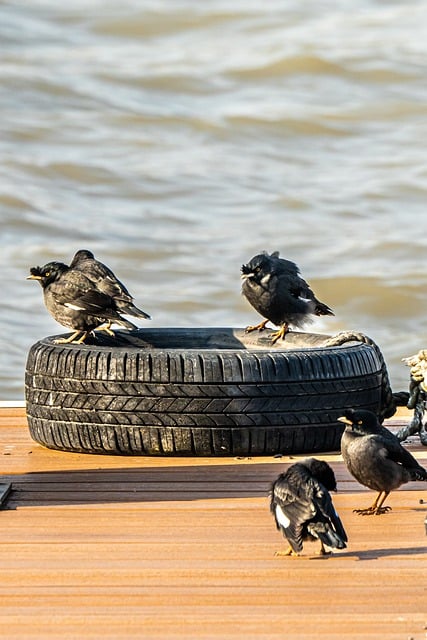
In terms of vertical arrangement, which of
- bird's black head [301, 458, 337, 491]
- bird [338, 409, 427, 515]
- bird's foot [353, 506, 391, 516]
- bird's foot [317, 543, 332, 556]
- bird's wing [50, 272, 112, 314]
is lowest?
bird's foot [353, 506, 391, 516]

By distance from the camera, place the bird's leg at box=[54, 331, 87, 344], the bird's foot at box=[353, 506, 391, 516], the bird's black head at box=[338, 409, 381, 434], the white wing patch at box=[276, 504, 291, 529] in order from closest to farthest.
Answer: the white wing patch at box=[276, 504, 291, 529]
the bird's foot at box=[353, 506, 391, 516]
the bird's black head at box=[338, 409, 381, 434]
the bird's leg at box=[54, 331, 87, 344]

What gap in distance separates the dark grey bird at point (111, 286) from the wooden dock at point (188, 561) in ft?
3.68

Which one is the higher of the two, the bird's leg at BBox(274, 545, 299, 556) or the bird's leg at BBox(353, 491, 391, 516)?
the bird's leg at BBox(274, 545, 299, 556)

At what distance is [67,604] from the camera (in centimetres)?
445

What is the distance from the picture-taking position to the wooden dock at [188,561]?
14.0 feet

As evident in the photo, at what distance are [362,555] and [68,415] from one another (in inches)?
90.6

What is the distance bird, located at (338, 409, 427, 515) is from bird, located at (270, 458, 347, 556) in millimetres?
583

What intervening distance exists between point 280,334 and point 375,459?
241 centimetres

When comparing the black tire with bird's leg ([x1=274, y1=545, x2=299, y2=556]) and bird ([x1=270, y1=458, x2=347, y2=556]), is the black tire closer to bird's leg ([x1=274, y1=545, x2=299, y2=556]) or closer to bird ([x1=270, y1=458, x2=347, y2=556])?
bird ([x1=270, y1=458, x2=347, y2=556])

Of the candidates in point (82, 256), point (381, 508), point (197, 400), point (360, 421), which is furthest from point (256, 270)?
point (381, 508)

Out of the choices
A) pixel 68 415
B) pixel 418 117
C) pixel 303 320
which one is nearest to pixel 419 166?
pixel 418 117

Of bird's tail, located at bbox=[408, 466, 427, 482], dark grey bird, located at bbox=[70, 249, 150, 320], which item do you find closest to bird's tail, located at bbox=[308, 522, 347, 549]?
bird's tail, located at bbox=[408, 466, 427, 482]

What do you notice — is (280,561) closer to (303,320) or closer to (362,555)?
(362,555)

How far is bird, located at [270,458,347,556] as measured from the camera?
4.93 metres
